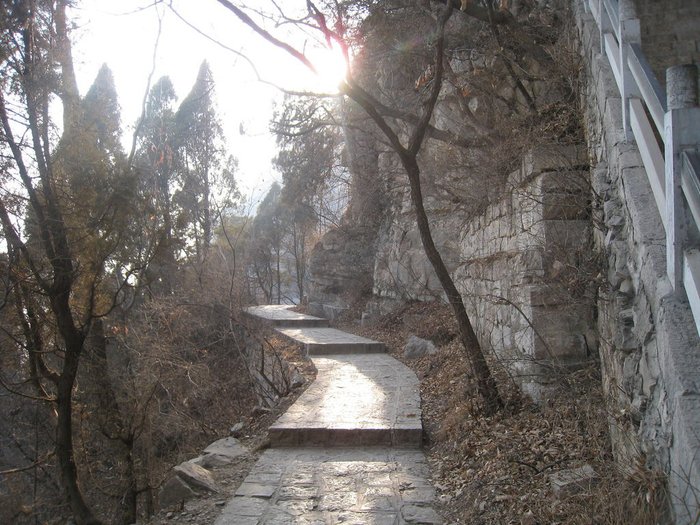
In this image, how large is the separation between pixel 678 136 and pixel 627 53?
1.11m

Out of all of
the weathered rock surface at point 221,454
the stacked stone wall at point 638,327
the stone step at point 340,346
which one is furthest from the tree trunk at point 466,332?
the stone step at point 340,346

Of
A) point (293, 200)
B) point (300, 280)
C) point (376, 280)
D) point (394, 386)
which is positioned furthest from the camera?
point (300, 280)

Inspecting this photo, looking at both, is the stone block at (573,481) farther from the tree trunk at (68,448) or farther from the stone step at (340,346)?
the stone step at (340,346)

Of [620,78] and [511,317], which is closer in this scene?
[620,78]

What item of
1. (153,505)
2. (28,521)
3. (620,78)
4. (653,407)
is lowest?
(28,521)

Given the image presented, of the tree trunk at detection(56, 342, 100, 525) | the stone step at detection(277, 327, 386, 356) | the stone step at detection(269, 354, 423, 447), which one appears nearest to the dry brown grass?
the stone step at detection(269, 354, 423, 447)

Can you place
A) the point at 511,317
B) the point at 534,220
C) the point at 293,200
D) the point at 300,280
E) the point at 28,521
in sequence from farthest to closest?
the point at 300,280 → the point at 293,200 → the point at 28,521 → the point at 511,317 → the point at 534,220

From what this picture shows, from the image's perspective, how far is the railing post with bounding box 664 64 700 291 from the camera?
1.92 m

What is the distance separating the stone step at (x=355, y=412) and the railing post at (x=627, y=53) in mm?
3197

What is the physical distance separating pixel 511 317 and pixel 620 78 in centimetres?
285

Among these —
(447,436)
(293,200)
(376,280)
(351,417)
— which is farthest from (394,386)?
(293,200)

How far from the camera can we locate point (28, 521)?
31.9ft

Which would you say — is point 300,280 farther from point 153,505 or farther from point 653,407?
point 653,407

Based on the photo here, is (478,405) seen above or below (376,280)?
below
